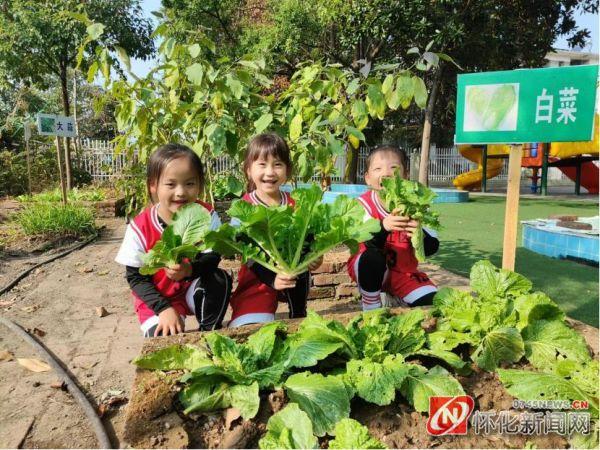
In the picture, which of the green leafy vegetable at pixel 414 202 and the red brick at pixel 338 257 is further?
the red brick at pixel 338 257

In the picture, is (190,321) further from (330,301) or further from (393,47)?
(393,47)

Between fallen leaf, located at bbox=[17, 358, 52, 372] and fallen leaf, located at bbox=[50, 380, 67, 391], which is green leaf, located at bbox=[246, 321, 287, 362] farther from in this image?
fallen leaf, located at bbox=[17, 358, 52, 372]

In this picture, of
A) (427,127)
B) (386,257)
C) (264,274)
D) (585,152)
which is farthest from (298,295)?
(585,152)

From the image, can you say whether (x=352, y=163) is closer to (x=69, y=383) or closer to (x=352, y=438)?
(x=69, y=383)

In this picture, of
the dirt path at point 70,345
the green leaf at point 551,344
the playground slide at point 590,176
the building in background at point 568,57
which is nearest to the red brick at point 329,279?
the dirt path at point 70,345

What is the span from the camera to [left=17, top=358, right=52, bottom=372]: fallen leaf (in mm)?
2410

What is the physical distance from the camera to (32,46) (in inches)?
387

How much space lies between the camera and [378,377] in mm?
1284

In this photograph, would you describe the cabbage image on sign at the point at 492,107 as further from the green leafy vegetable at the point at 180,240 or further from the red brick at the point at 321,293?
the red brick at the point at 321,293

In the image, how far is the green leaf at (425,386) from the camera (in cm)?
126

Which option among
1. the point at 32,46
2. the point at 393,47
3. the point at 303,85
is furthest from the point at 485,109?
the point at 393,47

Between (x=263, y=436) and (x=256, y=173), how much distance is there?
1.49m

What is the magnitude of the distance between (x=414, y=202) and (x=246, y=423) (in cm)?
112

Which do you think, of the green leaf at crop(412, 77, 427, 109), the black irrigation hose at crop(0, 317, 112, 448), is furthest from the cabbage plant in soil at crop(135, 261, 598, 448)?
the green leaf at crop(412, 77, 427, 109)
